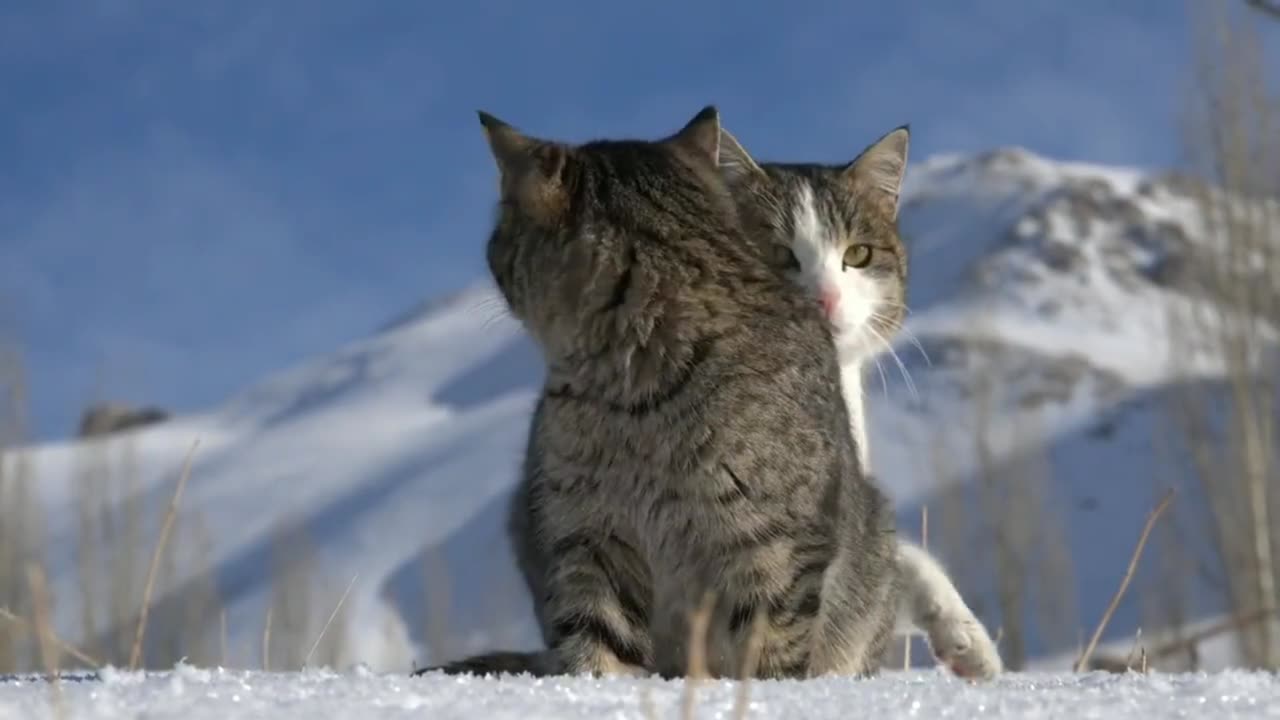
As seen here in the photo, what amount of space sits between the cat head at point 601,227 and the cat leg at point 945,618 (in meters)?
1.13

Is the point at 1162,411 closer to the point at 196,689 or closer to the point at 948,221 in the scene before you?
the point at 948,221

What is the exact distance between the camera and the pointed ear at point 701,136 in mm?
2832

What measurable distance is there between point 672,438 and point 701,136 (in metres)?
0.75

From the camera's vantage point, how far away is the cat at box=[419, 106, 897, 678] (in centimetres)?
240

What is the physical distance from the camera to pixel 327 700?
1.52 m

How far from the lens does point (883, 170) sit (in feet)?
12.6

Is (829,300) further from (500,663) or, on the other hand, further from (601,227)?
(500,663)

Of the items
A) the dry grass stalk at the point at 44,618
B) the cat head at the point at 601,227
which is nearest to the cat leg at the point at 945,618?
the cat head at the point at 601,227

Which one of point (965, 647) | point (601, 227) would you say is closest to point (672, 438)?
point (601, 227)

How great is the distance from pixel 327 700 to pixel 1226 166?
14.5m

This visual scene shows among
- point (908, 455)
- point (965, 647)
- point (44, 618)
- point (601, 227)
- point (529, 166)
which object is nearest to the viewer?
point (44, 618)

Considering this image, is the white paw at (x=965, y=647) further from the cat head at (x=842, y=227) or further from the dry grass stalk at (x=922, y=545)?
the cat head at (x=842, y=227)

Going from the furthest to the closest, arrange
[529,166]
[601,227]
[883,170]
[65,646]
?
[883,170] < [529,166] < [601,227] < [65,646]

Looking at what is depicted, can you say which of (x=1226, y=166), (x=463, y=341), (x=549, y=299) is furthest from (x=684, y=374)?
(x=463, y=341)
